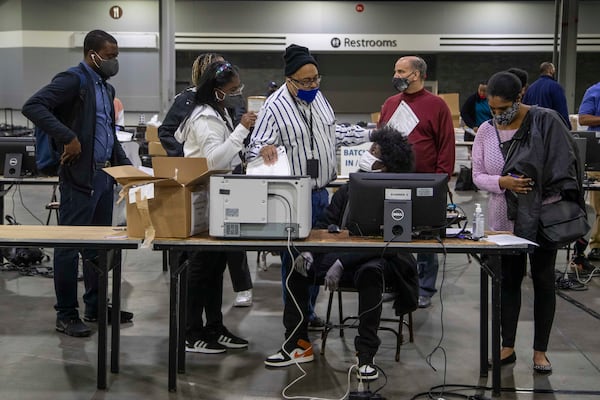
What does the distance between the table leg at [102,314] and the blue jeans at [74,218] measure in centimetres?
69

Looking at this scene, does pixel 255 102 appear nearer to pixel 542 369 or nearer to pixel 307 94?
pixel 307 94

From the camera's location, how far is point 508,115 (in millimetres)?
3527

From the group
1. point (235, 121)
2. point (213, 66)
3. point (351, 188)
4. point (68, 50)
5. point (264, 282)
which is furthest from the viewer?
point (68, 50)

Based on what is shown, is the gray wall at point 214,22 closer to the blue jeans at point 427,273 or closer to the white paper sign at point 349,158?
the white paper sign at point 349,158

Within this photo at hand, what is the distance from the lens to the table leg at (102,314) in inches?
132

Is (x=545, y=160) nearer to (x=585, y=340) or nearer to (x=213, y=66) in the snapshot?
(x=585, y=340)

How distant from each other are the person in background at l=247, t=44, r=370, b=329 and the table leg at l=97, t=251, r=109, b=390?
86cm

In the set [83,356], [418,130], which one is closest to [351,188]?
[418,130]

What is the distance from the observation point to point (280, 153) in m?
3.58

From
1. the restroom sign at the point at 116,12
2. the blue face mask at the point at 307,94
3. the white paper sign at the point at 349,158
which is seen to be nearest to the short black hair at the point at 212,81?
the blue face mask at the point at 307,94

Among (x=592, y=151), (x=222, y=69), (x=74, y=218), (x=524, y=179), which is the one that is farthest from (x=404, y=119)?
(x=592, y=151)

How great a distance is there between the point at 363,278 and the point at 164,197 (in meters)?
0.97

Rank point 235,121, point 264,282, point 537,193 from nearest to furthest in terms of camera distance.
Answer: point 537,193 → point 235,121 → point 264,282

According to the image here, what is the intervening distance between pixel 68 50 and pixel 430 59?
746 centimetres
